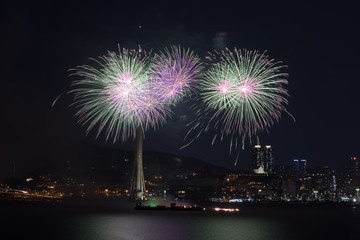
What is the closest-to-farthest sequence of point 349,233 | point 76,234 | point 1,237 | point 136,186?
point 1,237 → point 76,234 → point 349,233 → point 136,186

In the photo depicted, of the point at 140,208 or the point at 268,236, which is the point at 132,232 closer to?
the point at 268,236

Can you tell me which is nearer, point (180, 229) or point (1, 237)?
point (1, 237)

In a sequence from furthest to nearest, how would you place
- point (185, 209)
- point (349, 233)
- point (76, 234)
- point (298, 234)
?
point (185, 209) < point (349, 233) < point (298, 234) < point (76, 234)

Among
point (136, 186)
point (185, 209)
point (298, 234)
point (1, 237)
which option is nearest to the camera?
point (1, 237)

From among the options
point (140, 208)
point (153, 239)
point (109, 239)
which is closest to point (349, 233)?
point (153, 239)

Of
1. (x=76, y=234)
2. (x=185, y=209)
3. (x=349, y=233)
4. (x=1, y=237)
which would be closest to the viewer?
(x=1, y=237)

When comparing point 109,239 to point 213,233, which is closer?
point 109,239

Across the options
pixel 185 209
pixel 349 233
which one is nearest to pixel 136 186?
pixel 185 209

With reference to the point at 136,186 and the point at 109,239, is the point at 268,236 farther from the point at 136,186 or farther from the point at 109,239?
the point at 136,186

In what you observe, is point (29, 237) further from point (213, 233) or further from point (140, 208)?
point (140, 208)
